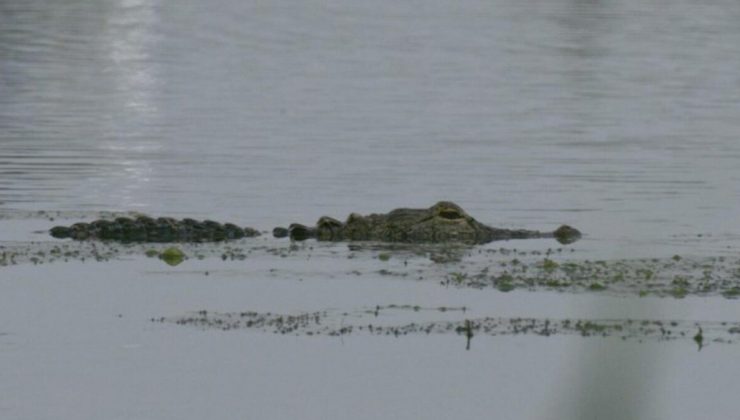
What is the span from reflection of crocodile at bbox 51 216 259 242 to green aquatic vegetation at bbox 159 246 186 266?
102 centimetres

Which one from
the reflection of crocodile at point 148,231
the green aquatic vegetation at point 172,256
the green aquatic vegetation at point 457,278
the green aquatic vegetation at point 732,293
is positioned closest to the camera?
the green aquatic vegetation at point 732,293

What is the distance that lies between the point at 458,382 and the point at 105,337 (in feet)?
8.61

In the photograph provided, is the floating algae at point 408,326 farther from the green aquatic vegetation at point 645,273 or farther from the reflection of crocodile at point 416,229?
the reflection of crocodile at point 416,229

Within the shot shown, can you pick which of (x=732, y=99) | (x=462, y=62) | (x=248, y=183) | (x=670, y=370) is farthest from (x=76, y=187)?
(x=462, y=62)

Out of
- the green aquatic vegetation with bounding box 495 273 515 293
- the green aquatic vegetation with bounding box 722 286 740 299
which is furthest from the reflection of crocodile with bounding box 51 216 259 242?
the green aquatic vegetation with bounding box 722 286 740 299

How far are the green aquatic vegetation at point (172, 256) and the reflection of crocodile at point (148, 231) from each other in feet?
3.34

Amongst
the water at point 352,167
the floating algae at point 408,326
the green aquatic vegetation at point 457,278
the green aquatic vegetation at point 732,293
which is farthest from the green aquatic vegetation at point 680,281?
the green aquatic vegetation at point 457,278

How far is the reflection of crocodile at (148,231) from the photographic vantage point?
17.2 metres

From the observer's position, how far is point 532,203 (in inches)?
858

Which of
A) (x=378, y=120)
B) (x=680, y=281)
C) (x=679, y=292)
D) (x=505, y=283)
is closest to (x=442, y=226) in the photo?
(x=505, y=283)

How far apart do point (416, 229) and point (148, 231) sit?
2.41 meters

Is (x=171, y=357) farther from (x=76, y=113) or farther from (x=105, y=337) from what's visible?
(x=76, y=113)

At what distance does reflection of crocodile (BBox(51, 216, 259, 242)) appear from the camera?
17219mm

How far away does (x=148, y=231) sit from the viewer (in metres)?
17.3
